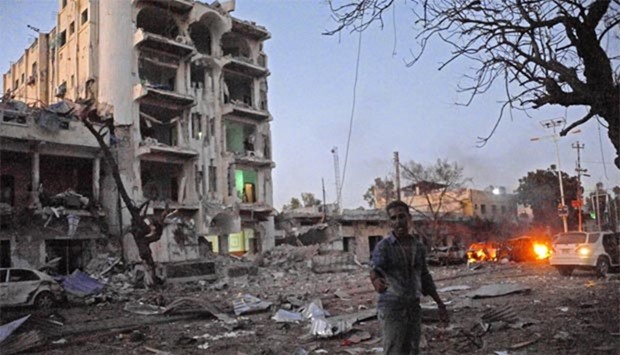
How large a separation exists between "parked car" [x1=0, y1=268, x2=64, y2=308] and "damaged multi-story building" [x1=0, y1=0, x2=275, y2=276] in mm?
8819

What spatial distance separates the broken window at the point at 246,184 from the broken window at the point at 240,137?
1.57 m

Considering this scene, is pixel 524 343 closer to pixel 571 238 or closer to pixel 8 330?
pixel 8 330

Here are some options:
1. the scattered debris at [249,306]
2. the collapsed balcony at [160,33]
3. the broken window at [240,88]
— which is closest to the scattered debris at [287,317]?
the scattered debris at [249,306]

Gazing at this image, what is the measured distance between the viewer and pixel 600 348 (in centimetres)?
690

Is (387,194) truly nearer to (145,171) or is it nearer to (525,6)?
(145,171)

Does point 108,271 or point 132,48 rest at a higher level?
point 132,48

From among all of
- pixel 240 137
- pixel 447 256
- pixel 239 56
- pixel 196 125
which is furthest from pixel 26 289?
pixel 239 56

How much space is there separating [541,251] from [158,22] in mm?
27992

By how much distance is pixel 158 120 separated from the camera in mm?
32250

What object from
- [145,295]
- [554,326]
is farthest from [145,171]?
[554,326]

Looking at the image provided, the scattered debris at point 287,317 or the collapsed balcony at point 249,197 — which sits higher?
the collapsed balcony at point 249,197

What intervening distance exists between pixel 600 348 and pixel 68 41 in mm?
33925

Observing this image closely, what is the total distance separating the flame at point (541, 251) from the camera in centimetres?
3088

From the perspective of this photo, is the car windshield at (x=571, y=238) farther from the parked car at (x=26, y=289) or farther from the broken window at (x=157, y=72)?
the broken window at (x=157, y=72)
